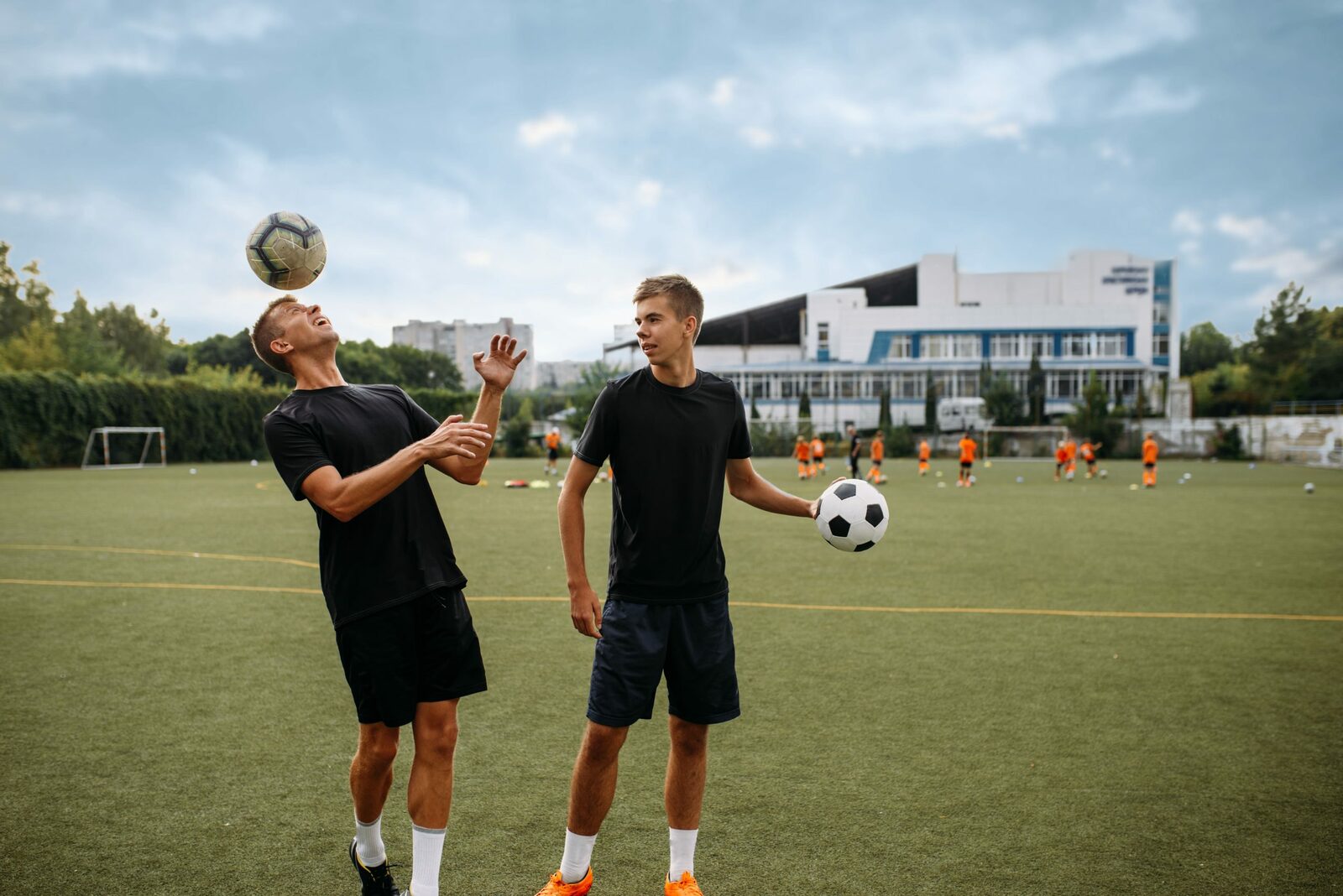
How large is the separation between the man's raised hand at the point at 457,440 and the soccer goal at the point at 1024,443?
51.1 metres

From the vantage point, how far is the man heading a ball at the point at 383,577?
3119 millimetres

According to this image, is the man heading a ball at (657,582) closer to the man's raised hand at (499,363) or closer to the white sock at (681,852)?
the white sock at (681,852)

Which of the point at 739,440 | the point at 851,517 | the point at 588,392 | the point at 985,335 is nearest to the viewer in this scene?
the point at 739,440

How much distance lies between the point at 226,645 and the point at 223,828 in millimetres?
3400

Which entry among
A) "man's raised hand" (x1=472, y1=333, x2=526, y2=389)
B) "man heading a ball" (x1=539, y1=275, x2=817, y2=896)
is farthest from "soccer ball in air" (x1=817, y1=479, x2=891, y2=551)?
"man's raised hand" (x1=472, y1=333, x2=526, y2=389)

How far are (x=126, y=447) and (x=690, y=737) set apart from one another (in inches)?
1770

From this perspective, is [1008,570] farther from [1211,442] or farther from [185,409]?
[1211,442]

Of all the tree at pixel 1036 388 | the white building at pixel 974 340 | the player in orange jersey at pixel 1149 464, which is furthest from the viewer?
the white building at pixel 974 340

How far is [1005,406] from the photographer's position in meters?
58.9

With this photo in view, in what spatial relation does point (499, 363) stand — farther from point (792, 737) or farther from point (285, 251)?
point (792, 737)

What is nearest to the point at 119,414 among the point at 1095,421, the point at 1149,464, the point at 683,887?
the point at 1149,464

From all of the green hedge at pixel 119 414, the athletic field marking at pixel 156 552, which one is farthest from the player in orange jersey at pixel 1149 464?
the green hedge at pixel 119 414

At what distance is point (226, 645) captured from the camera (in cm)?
694

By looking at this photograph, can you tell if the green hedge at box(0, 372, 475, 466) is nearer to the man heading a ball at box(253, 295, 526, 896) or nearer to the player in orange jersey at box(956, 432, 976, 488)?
the player in orange jersey at box(956, 432, 976, 488)
